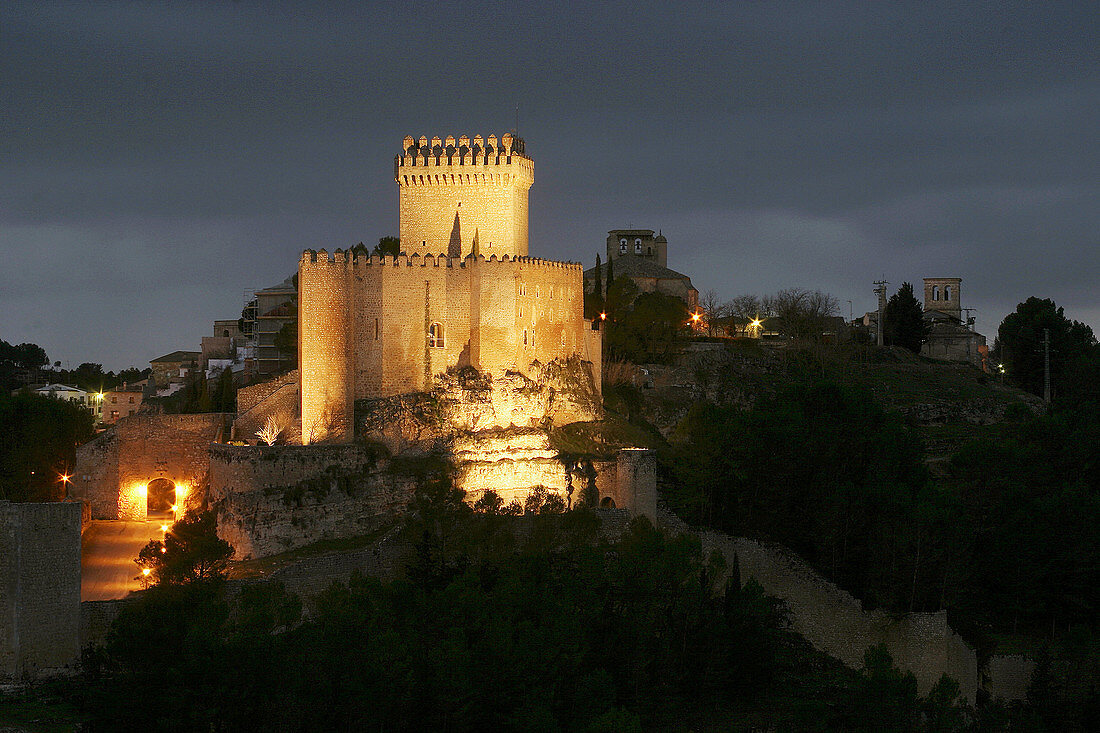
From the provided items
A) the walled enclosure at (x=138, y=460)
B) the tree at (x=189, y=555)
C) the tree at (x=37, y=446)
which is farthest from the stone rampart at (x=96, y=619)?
the tree at (x=37, y=446)

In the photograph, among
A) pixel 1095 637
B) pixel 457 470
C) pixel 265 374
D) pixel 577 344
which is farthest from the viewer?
pixel 265 374

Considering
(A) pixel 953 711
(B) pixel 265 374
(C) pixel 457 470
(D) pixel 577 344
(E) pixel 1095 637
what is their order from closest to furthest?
(A) pixel 953 711 < (C) pixel 457 470 < (E) pixel 1095 637 < (D) pixel 577 344 < (B) pixel 265 374

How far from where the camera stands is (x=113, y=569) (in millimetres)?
36250

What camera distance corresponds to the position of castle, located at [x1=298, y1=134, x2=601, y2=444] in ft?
134

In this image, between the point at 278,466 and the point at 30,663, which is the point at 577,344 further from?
the point at 30,663

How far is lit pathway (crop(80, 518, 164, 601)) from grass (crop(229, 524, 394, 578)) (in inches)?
108

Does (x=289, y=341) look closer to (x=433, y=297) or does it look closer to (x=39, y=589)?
(x=433, y=297)

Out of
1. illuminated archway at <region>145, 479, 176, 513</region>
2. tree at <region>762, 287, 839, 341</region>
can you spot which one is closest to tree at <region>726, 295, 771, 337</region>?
tree at <region>762, 287, 839, 341</region>

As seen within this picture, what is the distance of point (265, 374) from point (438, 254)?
1528 centimetres

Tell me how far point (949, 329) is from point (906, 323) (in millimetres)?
5605

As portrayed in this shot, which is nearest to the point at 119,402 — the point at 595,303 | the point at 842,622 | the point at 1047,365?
the point at 595,303

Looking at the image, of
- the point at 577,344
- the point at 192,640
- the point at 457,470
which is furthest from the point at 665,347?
the point at 192,640

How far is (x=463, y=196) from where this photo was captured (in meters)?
44.4

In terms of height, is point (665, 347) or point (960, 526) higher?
point (665, 347)
